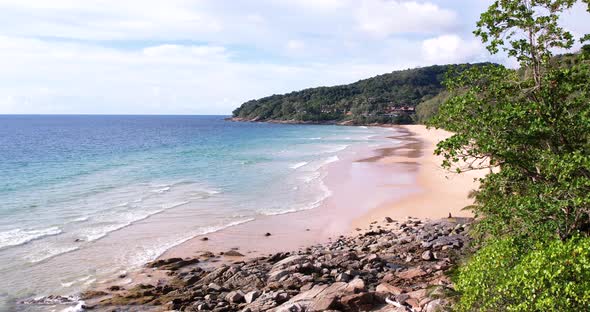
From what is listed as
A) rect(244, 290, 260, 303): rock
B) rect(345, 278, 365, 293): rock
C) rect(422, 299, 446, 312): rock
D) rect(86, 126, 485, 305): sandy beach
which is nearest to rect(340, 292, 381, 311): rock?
rect(345, 278, 365, 293): rock

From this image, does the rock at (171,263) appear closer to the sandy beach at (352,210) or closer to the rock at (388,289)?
the sandy beach at (352,210)

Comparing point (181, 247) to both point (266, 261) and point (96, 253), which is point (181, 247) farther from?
point (266, 261)

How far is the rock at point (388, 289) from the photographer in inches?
419

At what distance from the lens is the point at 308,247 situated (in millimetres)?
18062

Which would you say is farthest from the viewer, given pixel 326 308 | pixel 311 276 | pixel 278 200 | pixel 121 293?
pixel 278 200

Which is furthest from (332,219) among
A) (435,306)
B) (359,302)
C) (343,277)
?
(435,306)

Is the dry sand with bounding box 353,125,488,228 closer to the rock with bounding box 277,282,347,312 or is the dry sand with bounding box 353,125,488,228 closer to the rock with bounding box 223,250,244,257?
the rock with bounding box 223,250,244,257

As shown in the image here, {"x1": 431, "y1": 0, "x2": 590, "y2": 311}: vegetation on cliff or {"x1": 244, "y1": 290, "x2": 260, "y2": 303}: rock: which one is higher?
{"x1": 431, "y1": 0, "x2": 590, "y2": 311}: vegetation on cliff

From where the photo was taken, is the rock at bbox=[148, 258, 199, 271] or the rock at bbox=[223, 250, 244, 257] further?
the rock at bbox=[223, 250, 244, 257]

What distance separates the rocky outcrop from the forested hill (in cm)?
12464

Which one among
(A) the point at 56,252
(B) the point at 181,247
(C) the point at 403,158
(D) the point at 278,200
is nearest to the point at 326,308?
(B) the point at 181,247

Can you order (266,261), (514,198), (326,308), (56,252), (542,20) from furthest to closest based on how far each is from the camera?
(56,252)
(266,261)
(326,308)
(514,198)
(542,20)

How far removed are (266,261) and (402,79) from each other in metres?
182

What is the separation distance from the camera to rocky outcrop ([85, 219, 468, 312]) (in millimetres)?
10148
